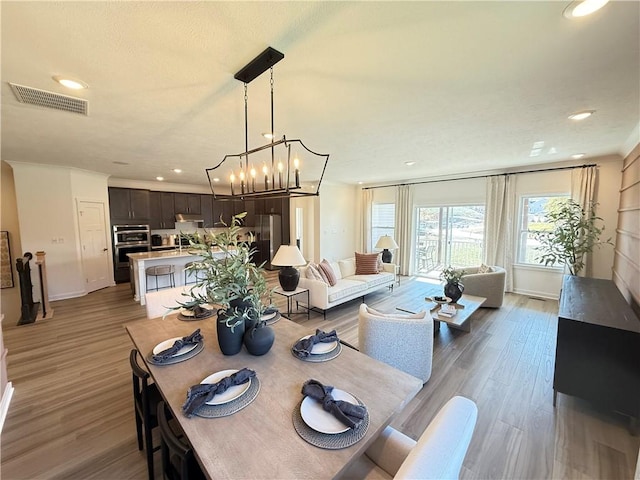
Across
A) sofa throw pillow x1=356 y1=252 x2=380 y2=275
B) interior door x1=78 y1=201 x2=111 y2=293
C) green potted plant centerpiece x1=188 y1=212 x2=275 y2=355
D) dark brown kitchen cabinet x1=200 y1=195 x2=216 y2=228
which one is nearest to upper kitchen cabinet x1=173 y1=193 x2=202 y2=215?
dark brown kitchen cabinet x1=200 y1=195 x2=216 y2=228

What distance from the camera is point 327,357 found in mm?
1599

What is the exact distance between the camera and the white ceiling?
1.30 m

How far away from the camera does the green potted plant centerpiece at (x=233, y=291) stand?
1564 mm

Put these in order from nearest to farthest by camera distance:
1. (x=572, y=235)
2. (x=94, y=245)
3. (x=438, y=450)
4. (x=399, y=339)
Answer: (x=438, y=450), (x=399, y=339), (x=572, y=235), (x=94, y=245)

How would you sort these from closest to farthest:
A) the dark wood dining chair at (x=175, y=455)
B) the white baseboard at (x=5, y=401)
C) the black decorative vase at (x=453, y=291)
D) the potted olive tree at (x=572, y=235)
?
the dark wood dining chair at (x=175, y=455) → the white baseboard at (x=5, y=401) → the black decorative vase at (x=453, y=291) → the potted olive tree at (x=572, y=235)

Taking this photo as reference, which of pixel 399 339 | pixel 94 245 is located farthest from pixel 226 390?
pixel 94 245

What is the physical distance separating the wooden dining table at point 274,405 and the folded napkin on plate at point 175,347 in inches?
2.0

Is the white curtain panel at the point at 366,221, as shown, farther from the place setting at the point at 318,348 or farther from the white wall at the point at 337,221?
the place setting at the point at 318,348

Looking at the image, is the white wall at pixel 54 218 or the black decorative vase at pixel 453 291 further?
the white wall at pixel 54 218

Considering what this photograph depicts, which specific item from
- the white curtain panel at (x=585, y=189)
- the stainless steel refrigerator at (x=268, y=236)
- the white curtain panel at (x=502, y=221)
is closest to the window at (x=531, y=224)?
the white curtain panel at (x=502, y=221)

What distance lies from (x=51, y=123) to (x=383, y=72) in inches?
132

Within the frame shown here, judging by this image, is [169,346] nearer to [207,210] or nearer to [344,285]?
[344,285]

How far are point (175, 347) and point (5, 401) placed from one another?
1981 mm

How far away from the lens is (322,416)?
111 centimetres
